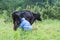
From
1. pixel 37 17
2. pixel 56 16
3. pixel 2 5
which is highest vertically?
pixel 37 17

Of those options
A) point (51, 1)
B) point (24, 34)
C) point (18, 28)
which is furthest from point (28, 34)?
point (51, 1)

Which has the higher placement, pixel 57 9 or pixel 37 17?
pixel 37 17

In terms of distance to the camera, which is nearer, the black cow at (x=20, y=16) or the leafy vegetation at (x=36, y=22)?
the leafy vegetation at (x=36, y=22)

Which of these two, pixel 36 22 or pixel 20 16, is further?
pixel 36 22

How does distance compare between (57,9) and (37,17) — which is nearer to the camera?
(37,17)

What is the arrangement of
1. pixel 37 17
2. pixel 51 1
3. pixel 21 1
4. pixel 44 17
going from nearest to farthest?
1. pixel 37 17
2. pixel 44 17
3. pixel 51 1
4. pixel 21 1

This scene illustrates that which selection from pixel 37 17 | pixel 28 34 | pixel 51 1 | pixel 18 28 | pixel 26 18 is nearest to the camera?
pixel 28 34

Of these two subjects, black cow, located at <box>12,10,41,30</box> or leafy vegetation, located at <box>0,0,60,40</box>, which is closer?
leafy vegetation, located at <box>0,0,60,40</box>

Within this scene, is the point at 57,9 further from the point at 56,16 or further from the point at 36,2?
the point at 36,2

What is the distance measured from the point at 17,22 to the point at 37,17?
53.9 inches

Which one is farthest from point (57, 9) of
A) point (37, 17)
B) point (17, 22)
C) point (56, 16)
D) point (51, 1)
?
point (17, 22)

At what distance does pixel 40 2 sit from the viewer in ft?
73.9

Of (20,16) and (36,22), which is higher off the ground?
(20,16)

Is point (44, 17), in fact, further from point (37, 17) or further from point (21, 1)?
point (21, 1)
